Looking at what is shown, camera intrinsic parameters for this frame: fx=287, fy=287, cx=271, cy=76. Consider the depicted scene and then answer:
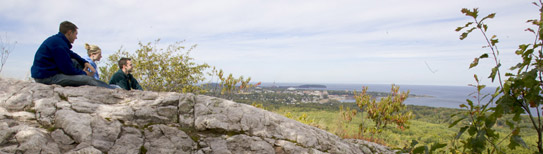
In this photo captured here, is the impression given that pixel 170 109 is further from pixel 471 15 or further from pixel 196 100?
pixel 471 15

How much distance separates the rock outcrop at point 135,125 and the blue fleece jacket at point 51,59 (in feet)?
1.54

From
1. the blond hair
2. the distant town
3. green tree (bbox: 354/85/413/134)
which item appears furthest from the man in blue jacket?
green tree (bbox: 354/85/413/134)

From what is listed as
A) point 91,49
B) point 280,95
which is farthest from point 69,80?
point 280,95

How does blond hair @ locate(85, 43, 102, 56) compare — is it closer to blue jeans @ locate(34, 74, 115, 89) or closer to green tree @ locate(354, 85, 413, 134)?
blue jeans @ locate(34, 74, 115, 89)

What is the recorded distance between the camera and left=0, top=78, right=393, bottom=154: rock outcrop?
137 inches

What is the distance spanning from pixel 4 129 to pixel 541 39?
16.4 feet

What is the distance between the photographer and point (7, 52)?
970 centimetres

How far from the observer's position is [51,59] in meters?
4.93

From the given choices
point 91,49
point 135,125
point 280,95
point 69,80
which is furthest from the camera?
point 280,95

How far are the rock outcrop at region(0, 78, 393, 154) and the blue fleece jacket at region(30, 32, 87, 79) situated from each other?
469mm

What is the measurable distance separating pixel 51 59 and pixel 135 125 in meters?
2.30

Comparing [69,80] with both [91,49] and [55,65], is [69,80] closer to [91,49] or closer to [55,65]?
[55,65]

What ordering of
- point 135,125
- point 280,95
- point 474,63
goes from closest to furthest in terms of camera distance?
1. point 474,63
2. point 135,125
3. point 280,95

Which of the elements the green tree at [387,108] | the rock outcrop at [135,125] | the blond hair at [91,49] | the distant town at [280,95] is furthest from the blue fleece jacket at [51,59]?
the green tree at [387,108]
